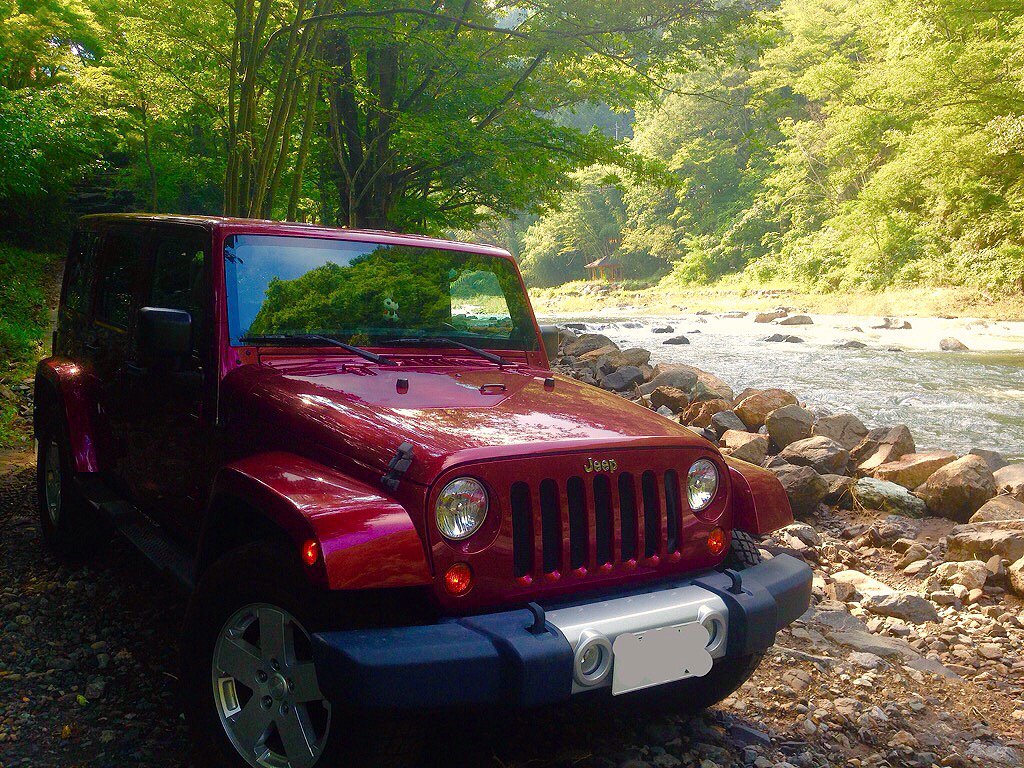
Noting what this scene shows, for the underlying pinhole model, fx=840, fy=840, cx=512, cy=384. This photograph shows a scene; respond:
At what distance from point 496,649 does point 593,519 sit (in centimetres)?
55

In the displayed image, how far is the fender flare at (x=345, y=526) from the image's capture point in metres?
2.12

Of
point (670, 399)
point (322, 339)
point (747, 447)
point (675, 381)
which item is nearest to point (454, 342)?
point (322, 339)

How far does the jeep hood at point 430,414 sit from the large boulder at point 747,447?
5354mm

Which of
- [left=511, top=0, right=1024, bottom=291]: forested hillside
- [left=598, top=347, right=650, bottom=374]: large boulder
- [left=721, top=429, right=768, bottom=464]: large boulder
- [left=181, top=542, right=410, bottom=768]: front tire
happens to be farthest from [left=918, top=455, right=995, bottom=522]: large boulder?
[left=598, top=347, right=650, bottom=374]: large boulder

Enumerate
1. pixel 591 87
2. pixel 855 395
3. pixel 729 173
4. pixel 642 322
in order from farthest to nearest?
pixel 729 173
pixel 642 322
pixel 855 395
pixel 591 87

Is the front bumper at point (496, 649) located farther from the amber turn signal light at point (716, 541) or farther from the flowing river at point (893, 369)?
the flowing river at point (893, 369)

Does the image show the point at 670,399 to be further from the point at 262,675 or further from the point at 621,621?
the point at 262,675

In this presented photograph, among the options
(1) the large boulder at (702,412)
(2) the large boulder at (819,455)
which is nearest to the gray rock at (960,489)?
(2) the large boulder at (819,455)

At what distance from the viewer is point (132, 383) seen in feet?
12.4

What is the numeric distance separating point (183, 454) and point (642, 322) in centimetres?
3235

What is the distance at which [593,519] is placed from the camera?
8.33ft

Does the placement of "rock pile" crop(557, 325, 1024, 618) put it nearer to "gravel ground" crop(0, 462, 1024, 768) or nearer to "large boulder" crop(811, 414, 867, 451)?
"large boulder" crop(811, 414, 867, 451)

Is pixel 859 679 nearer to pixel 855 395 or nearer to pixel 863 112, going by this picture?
pixel 855 395

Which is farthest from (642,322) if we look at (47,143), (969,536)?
(969,536)
